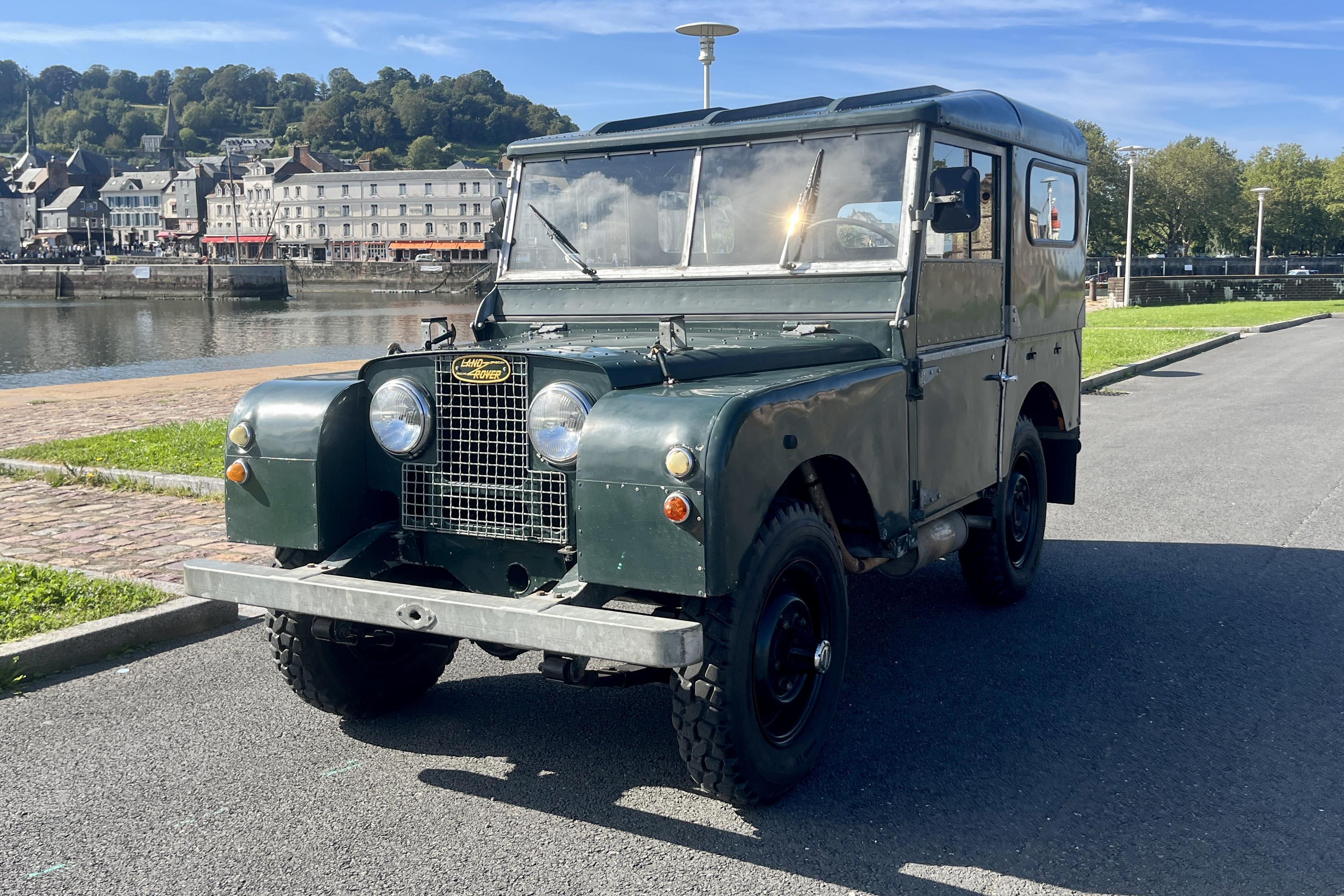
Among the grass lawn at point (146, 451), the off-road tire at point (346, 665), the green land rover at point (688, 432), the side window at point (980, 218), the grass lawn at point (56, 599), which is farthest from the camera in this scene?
the grass lawn at point (146, 451)

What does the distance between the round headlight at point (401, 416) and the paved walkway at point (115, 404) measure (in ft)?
27.6

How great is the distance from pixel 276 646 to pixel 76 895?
1.29m

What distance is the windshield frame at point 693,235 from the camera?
4.83 m

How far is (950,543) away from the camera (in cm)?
539

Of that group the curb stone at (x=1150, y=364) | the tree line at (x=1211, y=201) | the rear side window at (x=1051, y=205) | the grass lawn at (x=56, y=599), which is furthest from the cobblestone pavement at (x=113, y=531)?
the tree line at (x=1211, y=201)

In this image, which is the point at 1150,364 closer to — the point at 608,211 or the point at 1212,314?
the point at 608,211

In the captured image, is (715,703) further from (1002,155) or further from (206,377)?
(206,377)

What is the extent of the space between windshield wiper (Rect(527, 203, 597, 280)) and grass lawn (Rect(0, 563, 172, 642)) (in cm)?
275

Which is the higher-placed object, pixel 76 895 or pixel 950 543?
pixel 950 543

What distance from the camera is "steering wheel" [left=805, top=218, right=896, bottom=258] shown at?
4855 millimetres

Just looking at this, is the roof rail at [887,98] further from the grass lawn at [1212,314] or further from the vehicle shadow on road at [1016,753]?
the grass lawn at [1212,314]

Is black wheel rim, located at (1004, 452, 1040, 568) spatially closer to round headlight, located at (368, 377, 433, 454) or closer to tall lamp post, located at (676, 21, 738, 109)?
round headlight, located at (368, 377, 433, 454)

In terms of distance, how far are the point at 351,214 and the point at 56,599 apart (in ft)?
484

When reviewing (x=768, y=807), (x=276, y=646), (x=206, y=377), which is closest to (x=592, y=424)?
(x=768, y=807)
